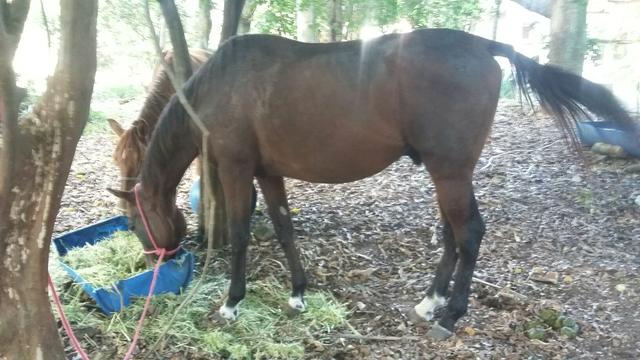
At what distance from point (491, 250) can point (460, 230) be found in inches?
47.3

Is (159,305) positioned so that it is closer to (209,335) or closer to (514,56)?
(209,335)

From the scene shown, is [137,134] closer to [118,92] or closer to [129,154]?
[129,154]

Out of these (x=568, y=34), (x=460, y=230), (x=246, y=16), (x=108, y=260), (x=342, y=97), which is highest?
(x=246, y=16)

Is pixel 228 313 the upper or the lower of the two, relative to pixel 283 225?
lower

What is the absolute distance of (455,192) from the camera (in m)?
2.90

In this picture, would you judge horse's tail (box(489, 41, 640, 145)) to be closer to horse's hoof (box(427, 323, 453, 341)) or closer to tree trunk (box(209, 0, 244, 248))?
Result: horse's hoof (box(427, 323, 453, 341))

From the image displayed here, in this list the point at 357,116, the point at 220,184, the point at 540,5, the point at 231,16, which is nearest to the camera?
the point at 357,116

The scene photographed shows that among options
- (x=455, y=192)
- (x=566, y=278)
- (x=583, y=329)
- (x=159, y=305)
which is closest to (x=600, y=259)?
(x=566, y=278)

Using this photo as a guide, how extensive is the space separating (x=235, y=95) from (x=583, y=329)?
A: 2454mm

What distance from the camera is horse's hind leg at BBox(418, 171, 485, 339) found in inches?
114

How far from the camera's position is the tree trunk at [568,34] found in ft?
19.2

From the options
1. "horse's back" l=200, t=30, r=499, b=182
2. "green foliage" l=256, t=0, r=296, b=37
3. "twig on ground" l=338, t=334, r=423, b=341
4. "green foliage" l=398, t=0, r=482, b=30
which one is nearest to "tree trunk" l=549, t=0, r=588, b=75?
"green foliage" l=398, t=0, r=482, b=30

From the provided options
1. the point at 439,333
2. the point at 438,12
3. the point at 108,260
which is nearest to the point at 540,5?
the point at 438,12

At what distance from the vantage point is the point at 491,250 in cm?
407
